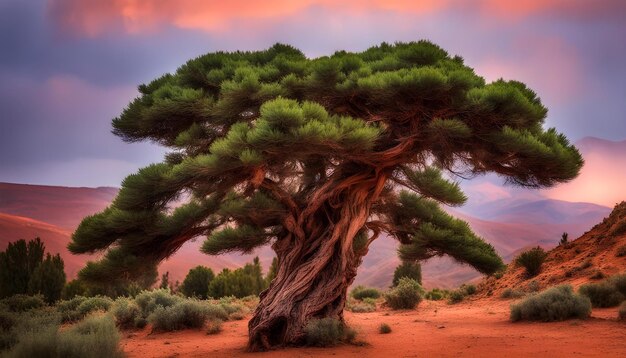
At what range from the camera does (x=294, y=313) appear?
34.3ft

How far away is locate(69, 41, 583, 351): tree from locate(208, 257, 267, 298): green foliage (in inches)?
718

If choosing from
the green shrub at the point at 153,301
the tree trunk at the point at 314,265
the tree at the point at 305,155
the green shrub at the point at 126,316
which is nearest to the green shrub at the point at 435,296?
the tree at the point at 305,155

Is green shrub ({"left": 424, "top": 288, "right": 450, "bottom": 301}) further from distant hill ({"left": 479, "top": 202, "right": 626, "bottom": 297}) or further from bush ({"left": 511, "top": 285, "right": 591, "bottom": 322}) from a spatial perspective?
bush ({"left": 511, "top": 285, "right": 591, "bottom": 322})

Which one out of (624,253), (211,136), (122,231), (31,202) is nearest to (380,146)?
(211,136)

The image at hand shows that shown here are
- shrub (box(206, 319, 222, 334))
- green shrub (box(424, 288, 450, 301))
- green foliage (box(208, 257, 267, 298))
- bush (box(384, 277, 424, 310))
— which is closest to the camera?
shrub (box(206, 319, 222, 334))

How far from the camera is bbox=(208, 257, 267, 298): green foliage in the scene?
2995 cm

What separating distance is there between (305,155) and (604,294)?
10514mm

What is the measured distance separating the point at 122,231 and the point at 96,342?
280cm

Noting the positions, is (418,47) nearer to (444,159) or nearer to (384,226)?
(444,159)

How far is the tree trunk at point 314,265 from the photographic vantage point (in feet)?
34.1

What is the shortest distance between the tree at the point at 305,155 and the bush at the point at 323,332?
1.01ft

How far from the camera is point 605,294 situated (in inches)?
566

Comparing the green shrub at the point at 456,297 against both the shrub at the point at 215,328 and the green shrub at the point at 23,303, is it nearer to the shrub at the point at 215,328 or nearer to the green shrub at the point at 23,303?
the shrub at the point at 215,328

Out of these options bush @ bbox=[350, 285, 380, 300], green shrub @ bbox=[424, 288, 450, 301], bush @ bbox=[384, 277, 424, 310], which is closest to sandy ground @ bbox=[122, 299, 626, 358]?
bush @ bbox=[384, 277, 424, 310]
